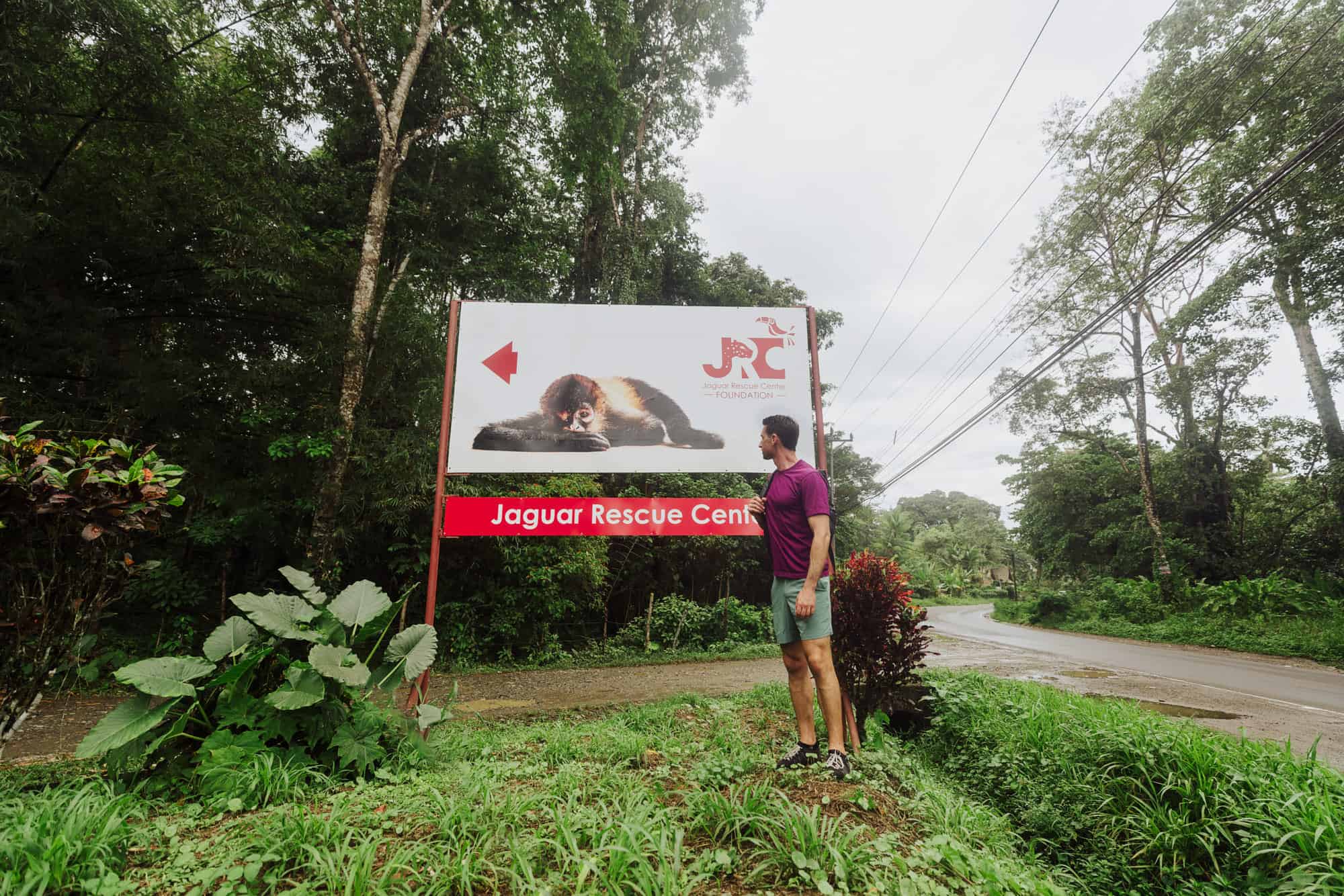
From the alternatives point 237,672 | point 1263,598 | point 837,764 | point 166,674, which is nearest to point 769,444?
point 837,764

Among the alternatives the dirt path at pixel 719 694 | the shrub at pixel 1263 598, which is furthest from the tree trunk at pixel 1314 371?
the dirt path at pixel 719 694

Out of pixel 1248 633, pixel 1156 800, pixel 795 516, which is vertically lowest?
pixel 1248 633

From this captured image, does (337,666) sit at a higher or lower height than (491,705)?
higher

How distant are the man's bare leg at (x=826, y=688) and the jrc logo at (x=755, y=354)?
2597mm

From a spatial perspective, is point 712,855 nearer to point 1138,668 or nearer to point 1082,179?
point 1138,668

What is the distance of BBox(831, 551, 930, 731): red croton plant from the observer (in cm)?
383

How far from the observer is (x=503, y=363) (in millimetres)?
4844

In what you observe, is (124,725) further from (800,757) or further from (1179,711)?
(1179,711)

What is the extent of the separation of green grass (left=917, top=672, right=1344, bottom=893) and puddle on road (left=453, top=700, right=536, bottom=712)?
416cm

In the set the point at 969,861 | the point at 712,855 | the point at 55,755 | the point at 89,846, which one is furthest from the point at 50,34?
the point at 969,861

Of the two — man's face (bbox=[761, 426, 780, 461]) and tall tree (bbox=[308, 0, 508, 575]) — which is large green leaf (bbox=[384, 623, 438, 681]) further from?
tall tree (bbox=[308, 0, 508, 575])

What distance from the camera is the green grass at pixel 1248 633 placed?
9.39 meters

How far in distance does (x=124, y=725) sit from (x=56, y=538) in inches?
34.6

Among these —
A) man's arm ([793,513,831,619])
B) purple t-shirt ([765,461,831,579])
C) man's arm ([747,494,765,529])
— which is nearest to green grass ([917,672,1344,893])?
man's arm ([793,513,831,619])
